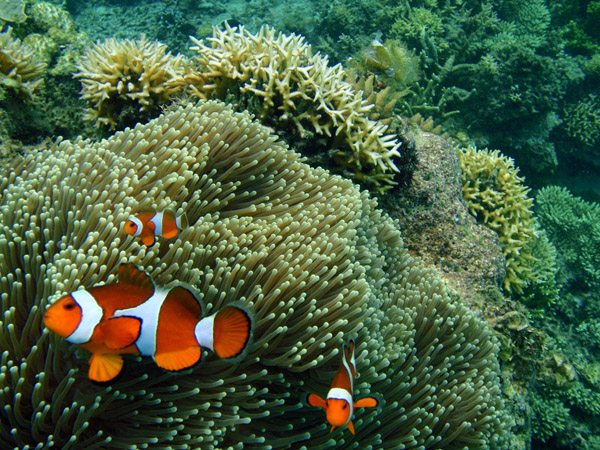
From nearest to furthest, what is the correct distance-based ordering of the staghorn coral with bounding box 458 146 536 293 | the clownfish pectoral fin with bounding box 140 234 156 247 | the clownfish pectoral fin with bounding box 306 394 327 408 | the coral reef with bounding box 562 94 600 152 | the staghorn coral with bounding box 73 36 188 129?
the clownfish pectoral fin with bounding box 306 394 327 408
the clownfish pectoral fin with bounding box 140 234 156 247
the staghorn coral with bounding box 73 36 188 129
the staghorn coral with bounding box 458 146 536 293
the coral reef with bounding box 562 94 600 152

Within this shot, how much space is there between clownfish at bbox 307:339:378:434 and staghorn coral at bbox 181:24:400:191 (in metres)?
2.32

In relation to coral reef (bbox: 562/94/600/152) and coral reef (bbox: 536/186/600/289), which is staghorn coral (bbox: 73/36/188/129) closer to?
coral reef (bbox: 536/186/600/289)

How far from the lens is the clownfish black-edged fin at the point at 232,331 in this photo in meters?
1.46

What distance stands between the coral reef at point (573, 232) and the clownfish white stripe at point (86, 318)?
29.6 feet

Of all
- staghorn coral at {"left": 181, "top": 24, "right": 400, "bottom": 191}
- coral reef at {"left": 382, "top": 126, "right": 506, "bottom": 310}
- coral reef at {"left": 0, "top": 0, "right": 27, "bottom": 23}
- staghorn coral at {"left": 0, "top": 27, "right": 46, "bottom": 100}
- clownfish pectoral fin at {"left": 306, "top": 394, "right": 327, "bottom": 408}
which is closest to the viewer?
clownfish pectoral fin at {"left": 306, "top": 394, "right": 327, "bottom": 408}

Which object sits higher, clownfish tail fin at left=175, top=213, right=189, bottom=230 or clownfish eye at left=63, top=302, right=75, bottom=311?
clownfish eye at left=63, top=302, right=75, bottom=311

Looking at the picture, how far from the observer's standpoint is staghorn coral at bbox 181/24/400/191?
3.74 metres

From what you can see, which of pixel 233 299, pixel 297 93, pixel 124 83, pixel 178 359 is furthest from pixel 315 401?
pixel 124 83

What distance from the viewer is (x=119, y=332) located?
1.37 meters

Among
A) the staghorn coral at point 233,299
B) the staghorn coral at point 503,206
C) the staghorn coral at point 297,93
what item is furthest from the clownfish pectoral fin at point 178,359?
the staghorn coral at point 503,206

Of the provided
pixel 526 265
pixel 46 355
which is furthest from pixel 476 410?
pixel 526 265

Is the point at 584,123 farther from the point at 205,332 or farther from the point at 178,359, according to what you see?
the point at 178,359

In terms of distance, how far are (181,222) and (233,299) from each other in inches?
22.3

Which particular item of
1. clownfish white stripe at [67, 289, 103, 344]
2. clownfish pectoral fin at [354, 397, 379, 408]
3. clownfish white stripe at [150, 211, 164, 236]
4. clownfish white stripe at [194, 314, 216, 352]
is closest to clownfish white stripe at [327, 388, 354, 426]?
clownfish pectoral fin at [354, 397, 379, 408]
